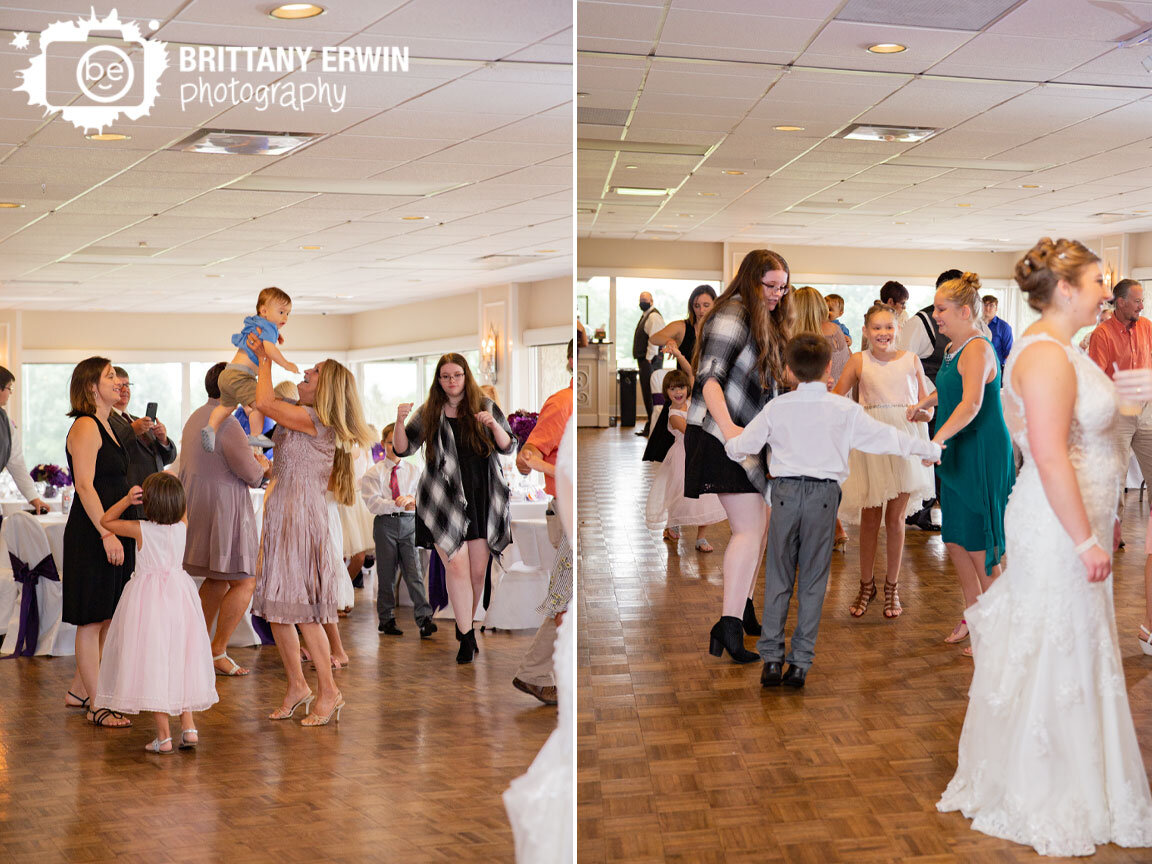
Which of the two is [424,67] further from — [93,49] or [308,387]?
[308,387]

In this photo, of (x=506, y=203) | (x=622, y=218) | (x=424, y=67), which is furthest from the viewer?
(x=622, y=218)

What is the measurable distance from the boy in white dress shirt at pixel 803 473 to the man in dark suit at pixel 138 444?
6.34 feet

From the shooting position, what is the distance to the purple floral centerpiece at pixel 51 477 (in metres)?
5.01

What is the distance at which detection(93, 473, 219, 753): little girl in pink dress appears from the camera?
3512 mm

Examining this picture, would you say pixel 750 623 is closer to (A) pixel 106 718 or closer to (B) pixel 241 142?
(A) pixel 106 718

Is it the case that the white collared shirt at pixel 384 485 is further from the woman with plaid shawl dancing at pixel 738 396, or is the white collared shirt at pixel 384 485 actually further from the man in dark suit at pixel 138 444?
the woman with plaid shawl dancing at pixel 738 396

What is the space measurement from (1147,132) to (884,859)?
7453mm

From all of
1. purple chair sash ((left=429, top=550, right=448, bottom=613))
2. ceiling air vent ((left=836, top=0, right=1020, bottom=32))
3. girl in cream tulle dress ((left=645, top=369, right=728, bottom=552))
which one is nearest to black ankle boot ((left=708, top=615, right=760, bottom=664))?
purple chair sash ((left=429, top=550, right=448, bottom=613))

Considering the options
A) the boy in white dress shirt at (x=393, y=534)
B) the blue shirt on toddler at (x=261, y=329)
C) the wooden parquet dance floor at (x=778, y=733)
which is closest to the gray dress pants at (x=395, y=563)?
the boy in white dress shirt at (x=393, y=534)

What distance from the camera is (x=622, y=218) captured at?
13.2m

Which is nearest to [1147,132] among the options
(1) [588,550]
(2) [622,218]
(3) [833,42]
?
(3) [833,42]

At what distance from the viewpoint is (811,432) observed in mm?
3529

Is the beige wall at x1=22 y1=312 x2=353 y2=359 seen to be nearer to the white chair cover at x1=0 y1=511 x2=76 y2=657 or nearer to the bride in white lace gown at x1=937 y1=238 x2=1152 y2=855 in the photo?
the bride in white lace gown at x1=937 y1=238 x2=1152 y2=855

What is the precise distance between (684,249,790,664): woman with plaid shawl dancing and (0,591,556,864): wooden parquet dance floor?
80 cm
